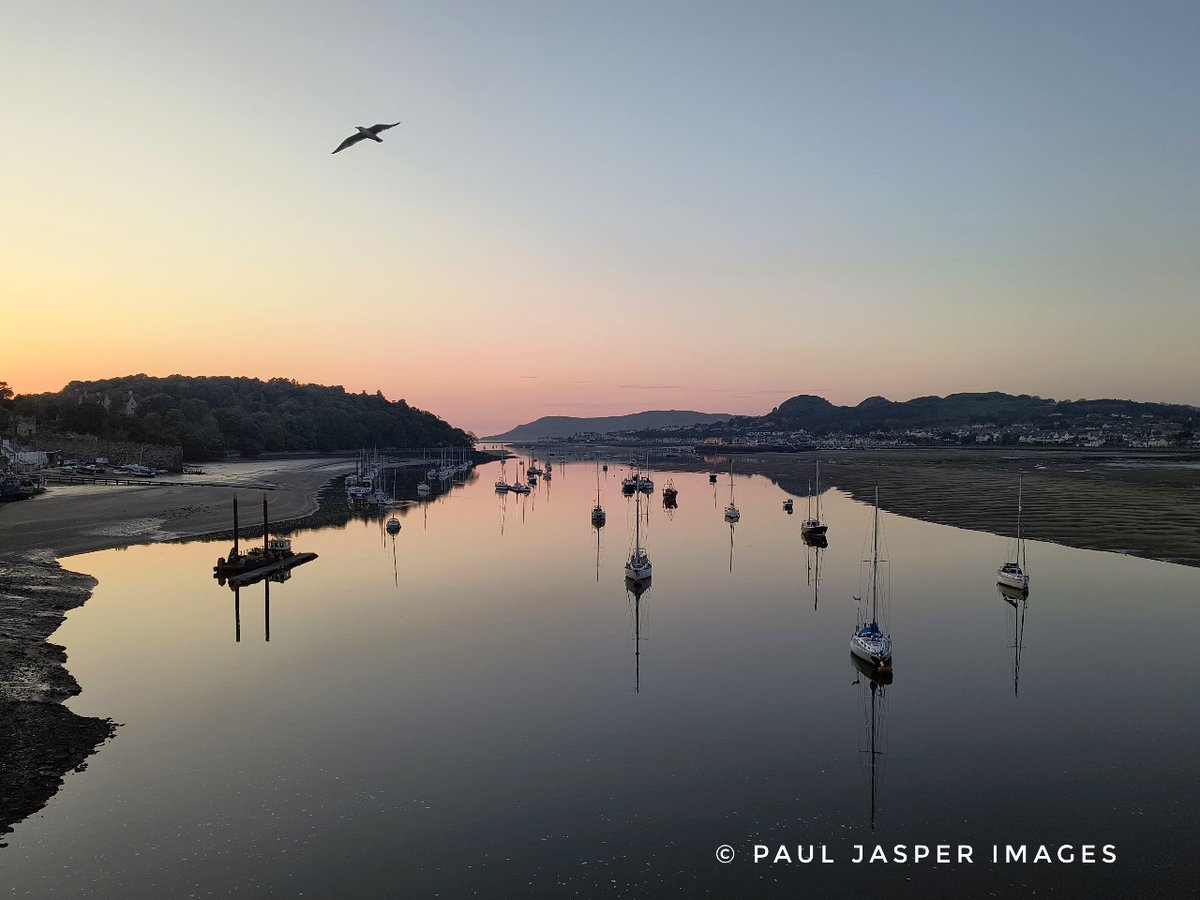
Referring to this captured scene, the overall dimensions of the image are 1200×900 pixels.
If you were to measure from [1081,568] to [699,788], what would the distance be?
41.6 meters

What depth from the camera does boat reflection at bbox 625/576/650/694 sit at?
1192 inches

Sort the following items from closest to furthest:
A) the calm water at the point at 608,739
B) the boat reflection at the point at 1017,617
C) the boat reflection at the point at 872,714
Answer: the calm water at the point at 608,739 < the boat reflection at the point at 872,714 < the boat reflection at the point at 1017,617

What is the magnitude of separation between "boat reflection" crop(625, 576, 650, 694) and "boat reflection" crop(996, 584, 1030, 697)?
13.6 m

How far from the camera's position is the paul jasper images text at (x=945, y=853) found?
16.8 meters

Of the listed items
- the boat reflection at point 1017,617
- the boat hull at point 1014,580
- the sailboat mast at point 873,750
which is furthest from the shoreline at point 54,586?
the boat hull at point 1014,580

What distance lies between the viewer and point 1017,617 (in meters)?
38.3

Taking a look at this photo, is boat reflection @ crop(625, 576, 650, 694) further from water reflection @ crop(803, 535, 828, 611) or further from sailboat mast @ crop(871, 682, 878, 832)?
water reflection @ crop(803, 535, 828, 611)

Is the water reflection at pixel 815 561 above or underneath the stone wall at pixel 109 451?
underneath

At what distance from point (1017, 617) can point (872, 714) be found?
17.6 meters

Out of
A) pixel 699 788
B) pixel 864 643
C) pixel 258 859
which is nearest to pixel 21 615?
pixel 258 859

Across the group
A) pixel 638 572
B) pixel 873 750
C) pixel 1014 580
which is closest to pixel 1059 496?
pixel 1014 580

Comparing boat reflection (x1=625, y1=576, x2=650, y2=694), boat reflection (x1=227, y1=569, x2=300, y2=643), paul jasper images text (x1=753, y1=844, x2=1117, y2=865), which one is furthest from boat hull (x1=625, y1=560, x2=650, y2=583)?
paul jasper images text (x1=753, y1=844, x2=1117, y2=865)

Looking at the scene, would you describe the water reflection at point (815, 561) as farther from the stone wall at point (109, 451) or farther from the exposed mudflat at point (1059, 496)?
the stone wall at point (109, 451)

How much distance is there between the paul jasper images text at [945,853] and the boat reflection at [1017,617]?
11.0m
